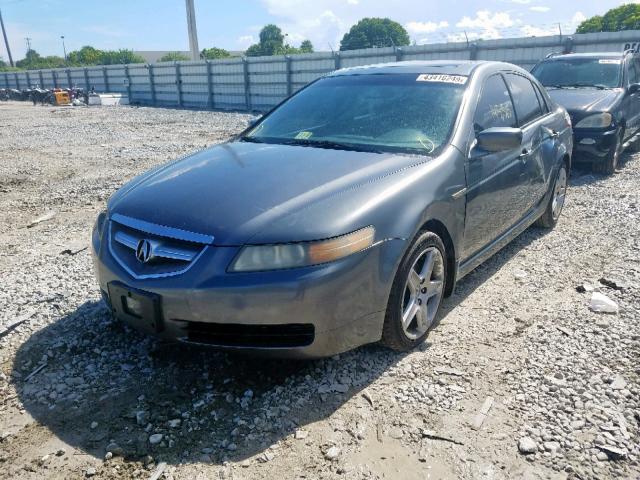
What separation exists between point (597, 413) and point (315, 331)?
1.38 meters

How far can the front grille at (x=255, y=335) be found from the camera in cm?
240

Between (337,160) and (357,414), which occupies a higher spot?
(337,160)

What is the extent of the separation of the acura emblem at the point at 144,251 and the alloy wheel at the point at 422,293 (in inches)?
52.2

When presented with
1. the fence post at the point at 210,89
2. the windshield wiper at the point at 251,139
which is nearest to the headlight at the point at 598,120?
the windshield wiper at the point at 251,139

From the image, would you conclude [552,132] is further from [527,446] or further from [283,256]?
[283,256]

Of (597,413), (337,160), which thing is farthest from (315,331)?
(597,413)

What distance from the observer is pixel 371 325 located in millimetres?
2572

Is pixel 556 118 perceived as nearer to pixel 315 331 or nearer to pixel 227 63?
pixel 315 331

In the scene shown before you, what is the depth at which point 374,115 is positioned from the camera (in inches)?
137

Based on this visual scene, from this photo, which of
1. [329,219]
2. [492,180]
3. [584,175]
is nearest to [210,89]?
[584,175]

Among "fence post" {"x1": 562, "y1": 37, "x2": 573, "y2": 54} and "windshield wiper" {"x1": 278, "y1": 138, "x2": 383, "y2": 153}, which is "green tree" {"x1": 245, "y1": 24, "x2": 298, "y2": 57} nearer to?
"fence post" {"x1": 562, "y1": 37, "x2": 573, "y2": 54}

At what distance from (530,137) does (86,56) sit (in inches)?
3936

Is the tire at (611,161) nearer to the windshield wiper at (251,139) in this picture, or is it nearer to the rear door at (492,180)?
the rear door at (492,180)

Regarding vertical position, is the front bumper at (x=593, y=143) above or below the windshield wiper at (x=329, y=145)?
below
